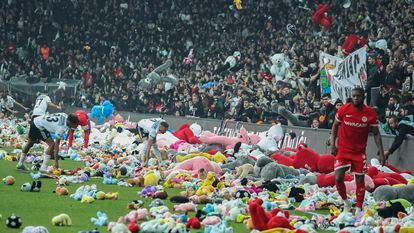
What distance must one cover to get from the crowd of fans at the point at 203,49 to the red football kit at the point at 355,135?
19.5 ft

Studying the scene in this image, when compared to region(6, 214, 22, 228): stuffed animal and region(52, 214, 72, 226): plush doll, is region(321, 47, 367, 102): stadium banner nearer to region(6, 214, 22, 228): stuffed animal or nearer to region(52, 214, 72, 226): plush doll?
region(52, 214, 72, 226): plush doll

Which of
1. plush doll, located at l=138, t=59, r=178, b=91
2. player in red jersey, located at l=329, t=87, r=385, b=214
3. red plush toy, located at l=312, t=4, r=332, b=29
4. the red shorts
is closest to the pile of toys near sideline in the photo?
player in red jersey, located at l=329, t=87, r=385, b=214

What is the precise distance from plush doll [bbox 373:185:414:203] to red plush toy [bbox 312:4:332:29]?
18258 mm

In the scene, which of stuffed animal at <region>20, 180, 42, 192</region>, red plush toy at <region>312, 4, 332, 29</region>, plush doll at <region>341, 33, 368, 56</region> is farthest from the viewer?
red plush toy at <region>312, 4, 332, 29</region>

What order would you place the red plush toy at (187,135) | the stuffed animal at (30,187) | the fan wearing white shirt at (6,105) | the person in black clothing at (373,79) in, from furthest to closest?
the fan wearing white shirt at (6,105) < the red plush toy at (187,135) < the person in black clothing at (373,79) < the stuffed animal at (30,187)

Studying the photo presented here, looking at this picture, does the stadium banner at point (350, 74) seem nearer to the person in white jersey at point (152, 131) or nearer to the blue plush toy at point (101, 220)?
the person in white jersey at point (152, 131)

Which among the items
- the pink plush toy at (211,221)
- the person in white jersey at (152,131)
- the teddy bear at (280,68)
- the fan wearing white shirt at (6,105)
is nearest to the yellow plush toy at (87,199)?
the pink plush toy at (211,221)

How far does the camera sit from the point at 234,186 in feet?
52.6

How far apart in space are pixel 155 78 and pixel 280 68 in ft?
33.8

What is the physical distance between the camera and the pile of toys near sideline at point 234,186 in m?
11.2

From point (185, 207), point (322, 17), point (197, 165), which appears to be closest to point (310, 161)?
point (197, 165)

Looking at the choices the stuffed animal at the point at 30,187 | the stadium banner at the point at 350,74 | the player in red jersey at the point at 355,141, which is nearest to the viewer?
the player in red jersey at the point at 355,141

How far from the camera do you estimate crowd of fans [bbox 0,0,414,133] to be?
26000mm

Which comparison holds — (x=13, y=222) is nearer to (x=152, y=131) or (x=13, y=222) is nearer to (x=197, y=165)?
(x=197, y=165)
